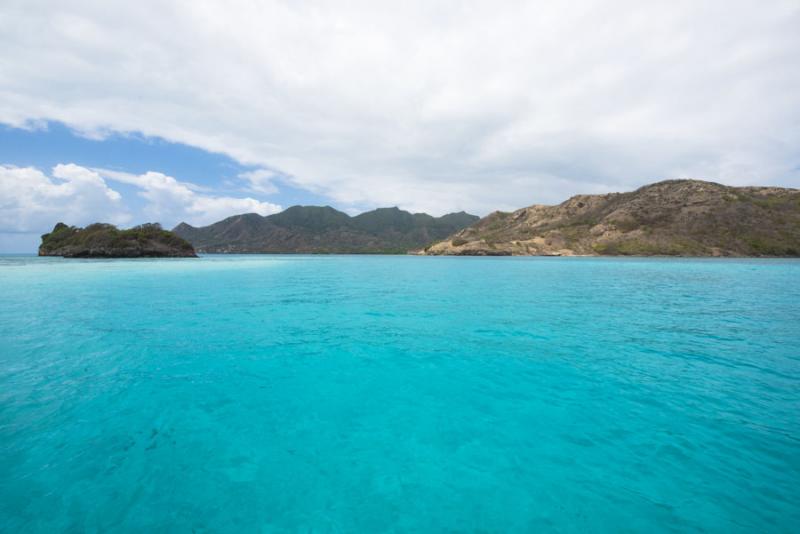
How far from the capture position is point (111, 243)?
458 feet

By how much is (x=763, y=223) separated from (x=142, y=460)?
27188 centimetres

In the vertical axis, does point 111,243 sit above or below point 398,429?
above

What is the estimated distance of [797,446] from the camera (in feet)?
27.6

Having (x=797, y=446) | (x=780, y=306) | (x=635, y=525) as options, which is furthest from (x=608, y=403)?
(x=780, y=306)

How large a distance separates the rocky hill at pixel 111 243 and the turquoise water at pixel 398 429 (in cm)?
15371

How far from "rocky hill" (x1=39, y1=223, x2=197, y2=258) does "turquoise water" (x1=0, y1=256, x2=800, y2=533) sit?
15371 centimetres

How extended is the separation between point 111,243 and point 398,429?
578 ft

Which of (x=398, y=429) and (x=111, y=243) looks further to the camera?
(x=111, y=243)

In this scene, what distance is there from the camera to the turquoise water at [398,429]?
6418 millimetres

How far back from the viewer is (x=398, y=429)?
380 inches

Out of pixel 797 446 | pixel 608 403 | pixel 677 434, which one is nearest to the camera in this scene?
pixel 797 446

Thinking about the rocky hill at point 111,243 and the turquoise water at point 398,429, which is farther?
the rocky hill at point 111,243

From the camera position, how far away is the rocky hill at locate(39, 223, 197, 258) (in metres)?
140

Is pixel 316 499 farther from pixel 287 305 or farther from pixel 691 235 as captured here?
pixel 691 235
